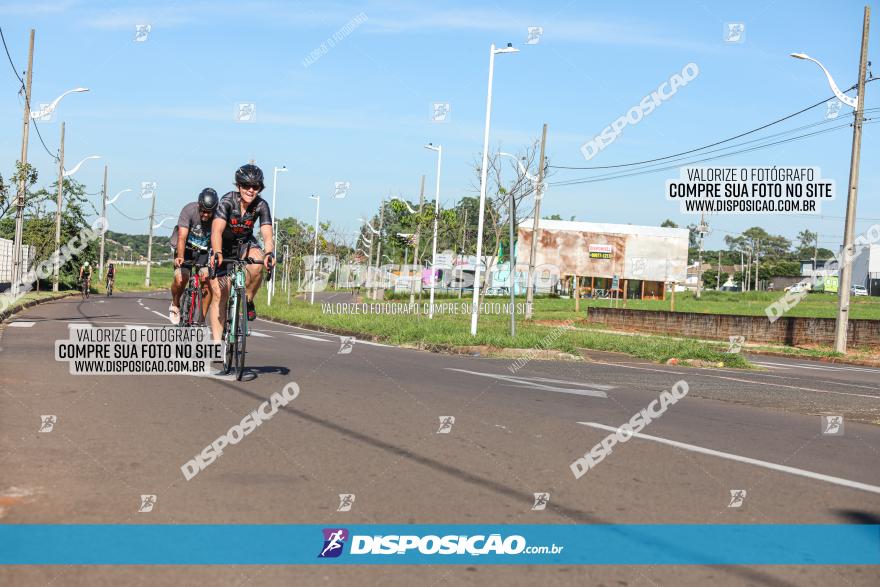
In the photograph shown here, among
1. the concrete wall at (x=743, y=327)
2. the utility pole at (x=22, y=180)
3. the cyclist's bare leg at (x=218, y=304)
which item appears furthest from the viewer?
the utility pole at (x=22, y=180)

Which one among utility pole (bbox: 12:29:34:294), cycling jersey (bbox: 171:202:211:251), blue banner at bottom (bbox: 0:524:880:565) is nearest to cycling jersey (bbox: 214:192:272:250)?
cycling jersey (bbox: 171:202:211:251)

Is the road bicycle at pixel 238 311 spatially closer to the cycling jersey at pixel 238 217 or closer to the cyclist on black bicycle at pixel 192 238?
the cycling jersey at pixel 238 217

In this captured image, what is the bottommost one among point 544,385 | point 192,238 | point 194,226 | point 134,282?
point 134,282

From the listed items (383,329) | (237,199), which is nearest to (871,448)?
(237,199)

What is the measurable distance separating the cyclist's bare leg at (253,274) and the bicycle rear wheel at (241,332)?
0.47 feet

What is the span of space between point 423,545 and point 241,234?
6.27 meters

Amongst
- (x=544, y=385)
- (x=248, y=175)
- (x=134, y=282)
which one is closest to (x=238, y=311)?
(x=248, y=175)

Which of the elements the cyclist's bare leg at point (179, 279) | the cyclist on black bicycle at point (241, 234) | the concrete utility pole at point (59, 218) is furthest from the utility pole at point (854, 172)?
the concrete utility pole at point (59, 218)

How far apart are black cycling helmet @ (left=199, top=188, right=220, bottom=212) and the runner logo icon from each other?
7511 mm

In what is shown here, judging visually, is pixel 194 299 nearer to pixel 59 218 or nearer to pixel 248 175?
pixel 248 175

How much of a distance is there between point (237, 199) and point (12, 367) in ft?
10.7

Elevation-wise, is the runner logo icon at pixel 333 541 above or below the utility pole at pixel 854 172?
below

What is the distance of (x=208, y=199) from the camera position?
1087 centimetres

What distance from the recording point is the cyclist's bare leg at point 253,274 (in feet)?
30.8
